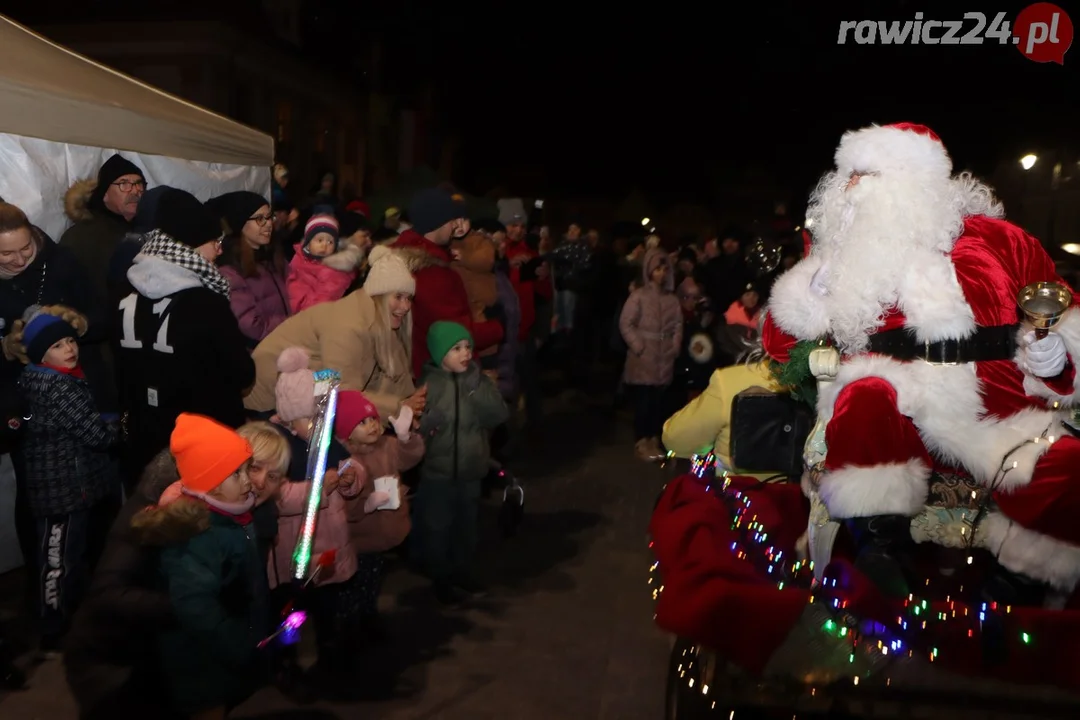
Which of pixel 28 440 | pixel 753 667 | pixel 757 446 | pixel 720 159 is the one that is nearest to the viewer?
pixel 753 667

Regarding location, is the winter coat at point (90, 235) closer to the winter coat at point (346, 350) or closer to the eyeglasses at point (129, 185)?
the eyeglasses at point (129, 185)

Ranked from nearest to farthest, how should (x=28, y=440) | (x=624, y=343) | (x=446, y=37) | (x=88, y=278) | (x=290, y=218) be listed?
(x=28, y=440) → (x=88, y=278) → (x=290, y=218) → (x=624, y=343) → (x=446, y=37)

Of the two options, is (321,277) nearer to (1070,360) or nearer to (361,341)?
(361,341)

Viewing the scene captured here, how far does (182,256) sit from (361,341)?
1046 millimetres

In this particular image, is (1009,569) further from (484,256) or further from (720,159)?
(720,159)

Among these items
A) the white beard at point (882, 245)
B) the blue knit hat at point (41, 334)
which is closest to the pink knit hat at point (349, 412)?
the blue knit hat at point (41, 334)

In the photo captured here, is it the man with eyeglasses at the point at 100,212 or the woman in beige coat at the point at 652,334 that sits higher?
the man with eyeglasses at the point at 100,212

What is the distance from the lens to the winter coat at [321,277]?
21.7ft

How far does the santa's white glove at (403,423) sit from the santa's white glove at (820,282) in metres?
2.29

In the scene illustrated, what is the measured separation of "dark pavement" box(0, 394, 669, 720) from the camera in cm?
446

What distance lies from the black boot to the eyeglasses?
4.49 m

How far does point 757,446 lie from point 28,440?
340cm

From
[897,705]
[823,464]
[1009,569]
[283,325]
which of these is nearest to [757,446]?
[823,464]

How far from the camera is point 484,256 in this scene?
A: 7.36m
